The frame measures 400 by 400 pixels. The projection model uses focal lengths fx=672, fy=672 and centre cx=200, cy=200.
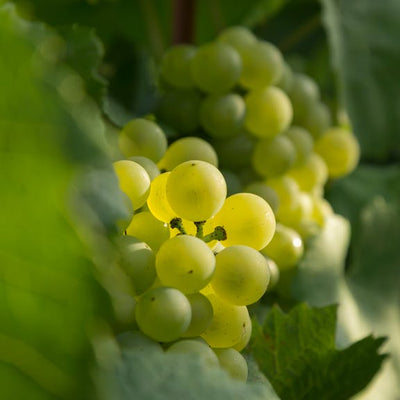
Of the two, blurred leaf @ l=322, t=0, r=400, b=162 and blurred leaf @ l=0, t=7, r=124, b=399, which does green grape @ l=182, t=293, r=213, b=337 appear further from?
blurred leaf @ l=322, t=0, r=400, b=162

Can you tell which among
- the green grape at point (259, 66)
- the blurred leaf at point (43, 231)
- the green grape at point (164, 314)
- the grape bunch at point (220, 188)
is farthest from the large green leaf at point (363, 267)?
the blurred leaf at point (43, 231)

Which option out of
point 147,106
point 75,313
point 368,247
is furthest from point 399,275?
point 75,313

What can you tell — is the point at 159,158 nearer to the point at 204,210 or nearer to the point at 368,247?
the point at 204,210

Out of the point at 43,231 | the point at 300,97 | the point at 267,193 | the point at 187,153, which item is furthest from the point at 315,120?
the point at 43,231

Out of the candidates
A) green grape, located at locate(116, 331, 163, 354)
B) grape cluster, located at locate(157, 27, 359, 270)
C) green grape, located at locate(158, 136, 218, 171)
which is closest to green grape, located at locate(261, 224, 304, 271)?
grape cluster, located at locate(157, 27, 359, 270)

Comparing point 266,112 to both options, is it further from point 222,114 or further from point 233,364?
point 233,364

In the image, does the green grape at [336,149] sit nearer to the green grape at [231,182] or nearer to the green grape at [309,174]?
the green grape at [309,174]
